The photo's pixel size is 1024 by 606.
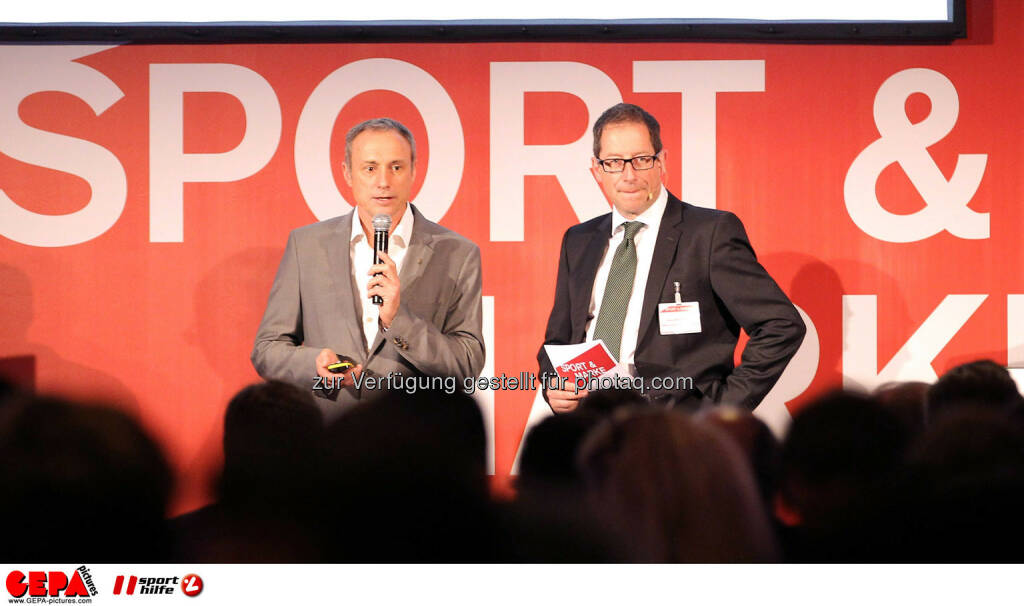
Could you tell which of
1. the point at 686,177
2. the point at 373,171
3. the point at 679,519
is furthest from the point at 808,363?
the point at 679,519

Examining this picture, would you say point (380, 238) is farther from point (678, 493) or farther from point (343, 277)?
point (678, 493)

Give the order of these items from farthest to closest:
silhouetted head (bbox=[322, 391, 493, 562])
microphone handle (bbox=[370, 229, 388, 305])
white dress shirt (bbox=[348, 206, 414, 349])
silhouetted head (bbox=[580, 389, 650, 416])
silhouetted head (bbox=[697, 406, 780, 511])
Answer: white dress shirt (bbox=[348, 206, 414, 349]), microphone handle (bbox=[370, 229, 388, 305]), silhouetted head (bbox=[580, 389, 650, 416]), silhouetted head (bbox=[697, 406, 780, 511]), silhouetted head (bbox=[322, 391, 493, 562])

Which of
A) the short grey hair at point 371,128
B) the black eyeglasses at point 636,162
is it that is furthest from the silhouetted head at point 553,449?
the short grey hair at point 371,128

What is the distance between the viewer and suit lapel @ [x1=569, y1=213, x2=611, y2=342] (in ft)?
11.9

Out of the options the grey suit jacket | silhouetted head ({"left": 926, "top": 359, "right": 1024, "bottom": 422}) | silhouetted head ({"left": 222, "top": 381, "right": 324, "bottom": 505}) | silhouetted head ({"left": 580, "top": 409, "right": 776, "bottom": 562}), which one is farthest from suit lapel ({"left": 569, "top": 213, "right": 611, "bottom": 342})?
silhouetted head ({"left": 580, "top": 409, "right": 776, "bottom": 562})

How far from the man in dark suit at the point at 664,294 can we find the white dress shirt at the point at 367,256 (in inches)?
26.4
